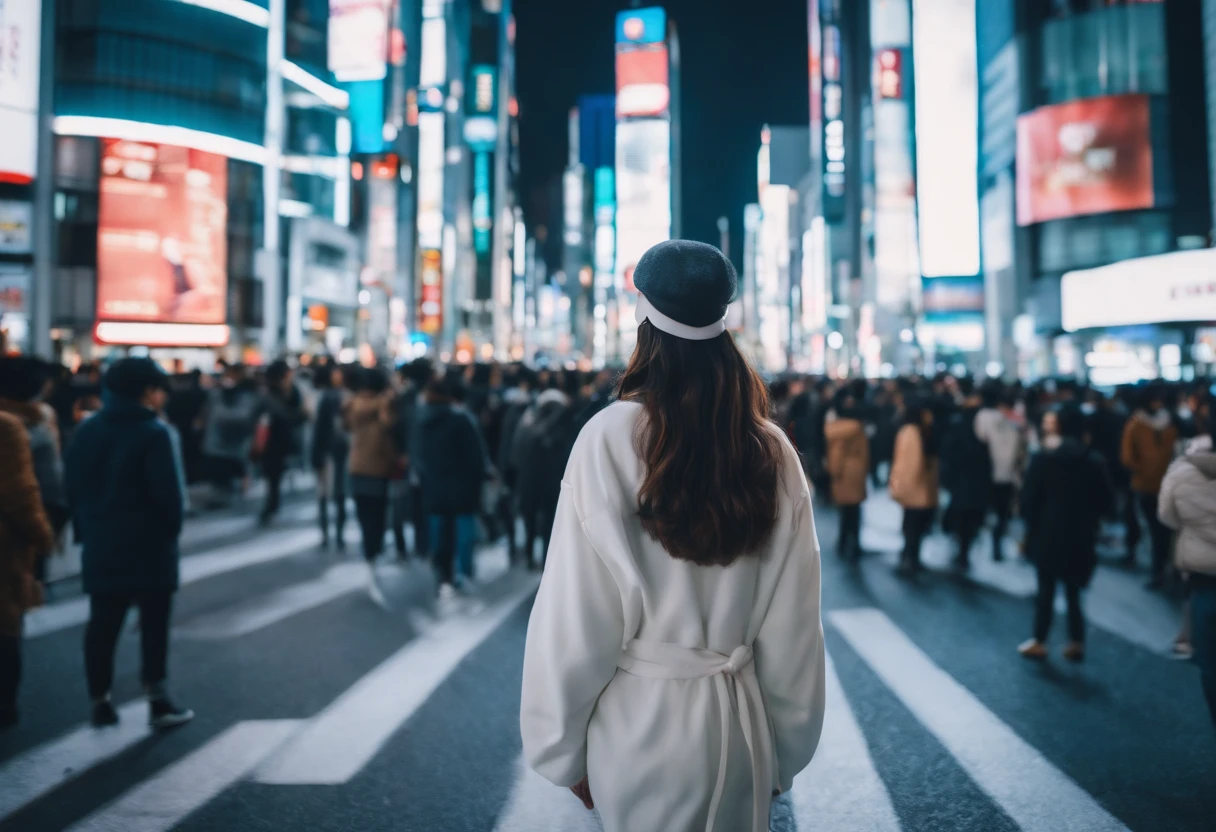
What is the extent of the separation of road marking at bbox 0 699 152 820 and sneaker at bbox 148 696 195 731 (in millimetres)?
51

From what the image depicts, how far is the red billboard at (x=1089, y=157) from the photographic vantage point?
1689 inches

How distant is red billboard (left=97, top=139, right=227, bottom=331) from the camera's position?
125 feet

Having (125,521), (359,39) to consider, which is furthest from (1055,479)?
(359,39)

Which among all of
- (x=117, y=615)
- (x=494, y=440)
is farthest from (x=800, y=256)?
(x=117, y=615)

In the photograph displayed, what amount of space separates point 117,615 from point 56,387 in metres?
7.44

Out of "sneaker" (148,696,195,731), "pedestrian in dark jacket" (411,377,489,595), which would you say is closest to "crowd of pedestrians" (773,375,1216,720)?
"pedestrian in dark jacket" (411,377,489,595)

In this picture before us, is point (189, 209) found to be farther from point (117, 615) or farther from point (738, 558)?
point (738, 558)

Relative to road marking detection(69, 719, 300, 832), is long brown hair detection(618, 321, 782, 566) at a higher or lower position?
higher

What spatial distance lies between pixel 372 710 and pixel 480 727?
665 mm

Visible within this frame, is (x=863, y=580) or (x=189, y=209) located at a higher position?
(x=189, y=209)

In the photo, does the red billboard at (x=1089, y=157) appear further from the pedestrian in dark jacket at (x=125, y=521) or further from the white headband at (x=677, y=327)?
the white headband at (x=677, y=327)

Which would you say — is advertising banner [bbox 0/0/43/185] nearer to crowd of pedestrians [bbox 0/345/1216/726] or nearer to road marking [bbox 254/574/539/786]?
crowd of pedestrians [bbox 0/345/1216/726]

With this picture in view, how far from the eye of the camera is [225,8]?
141 ft

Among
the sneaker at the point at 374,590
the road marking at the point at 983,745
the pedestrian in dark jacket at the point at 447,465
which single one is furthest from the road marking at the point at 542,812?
the pedestrian in dark jacket at the point at 447,465
